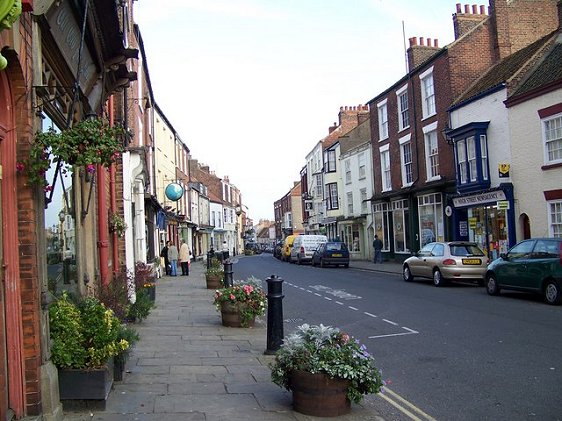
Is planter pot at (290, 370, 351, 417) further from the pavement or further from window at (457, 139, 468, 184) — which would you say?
window at (457, 139, 468, 184)

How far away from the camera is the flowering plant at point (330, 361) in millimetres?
5293

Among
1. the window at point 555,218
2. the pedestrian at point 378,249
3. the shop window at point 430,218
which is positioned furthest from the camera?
the pedestrian at point 378,249

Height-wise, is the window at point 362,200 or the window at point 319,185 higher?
the window at point 319,185

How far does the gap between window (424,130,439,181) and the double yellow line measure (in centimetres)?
2339

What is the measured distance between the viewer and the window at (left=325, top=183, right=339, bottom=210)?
48500 millimetres

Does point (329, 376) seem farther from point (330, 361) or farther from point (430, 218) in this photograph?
point (430, 218)

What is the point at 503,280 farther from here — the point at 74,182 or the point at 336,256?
Answer: the point at 336,256

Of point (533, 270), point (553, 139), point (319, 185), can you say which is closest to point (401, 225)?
point (553, 139)

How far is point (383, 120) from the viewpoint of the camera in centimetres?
3597

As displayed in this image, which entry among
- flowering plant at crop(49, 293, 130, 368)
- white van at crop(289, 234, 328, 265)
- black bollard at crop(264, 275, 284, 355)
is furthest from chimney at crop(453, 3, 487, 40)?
flowering plant at crop(49, 293, 130, 368)

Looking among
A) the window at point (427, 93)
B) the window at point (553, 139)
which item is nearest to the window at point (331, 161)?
the window at point (427, 93)

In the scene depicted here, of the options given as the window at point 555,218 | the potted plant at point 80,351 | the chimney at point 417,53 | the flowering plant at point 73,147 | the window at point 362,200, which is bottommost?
the potted plant at point 80,351

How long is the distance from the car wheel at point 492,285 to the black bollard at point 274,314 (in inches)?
384

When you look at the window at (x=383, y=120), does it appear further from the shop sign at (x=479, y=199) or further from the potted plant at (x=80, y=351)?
the potted plant at (x=80, y=351)
